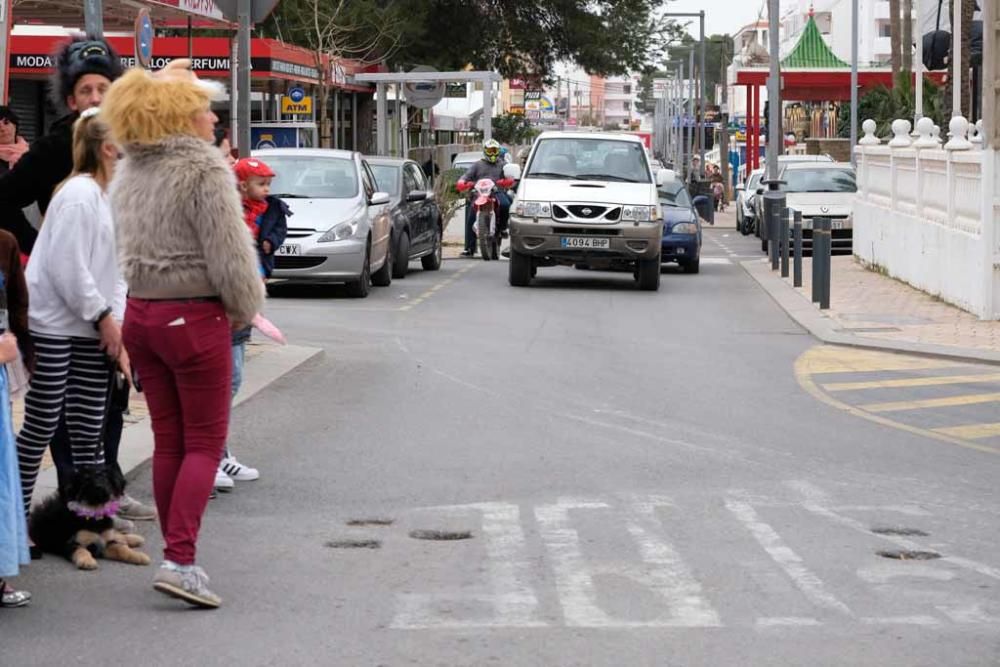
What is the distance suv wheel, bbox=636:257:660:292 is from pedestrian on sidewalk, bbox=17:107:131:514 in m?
15.7

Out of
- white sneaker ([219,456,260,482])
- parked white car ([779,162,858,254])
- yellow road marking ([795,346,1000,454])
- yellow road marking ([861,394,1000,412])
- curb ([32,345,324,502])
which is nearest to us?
curb ([32,345,324,502])

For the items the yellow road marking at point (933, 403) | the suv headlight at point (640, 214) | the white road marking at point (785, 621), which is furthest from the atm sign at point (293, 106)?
the white road marking at point (785, 621)

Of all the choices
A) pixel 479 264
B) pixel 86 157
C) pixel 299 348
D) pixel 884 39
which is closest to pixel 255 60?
pixel 479 264

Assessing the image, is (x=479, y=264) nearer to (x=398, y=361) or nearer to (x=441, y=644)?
(x=398, y=361)

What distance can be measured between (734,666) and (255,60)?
31221 mm

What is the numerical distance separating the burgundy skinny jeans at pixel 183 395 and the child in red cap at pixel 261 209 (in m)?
2.44

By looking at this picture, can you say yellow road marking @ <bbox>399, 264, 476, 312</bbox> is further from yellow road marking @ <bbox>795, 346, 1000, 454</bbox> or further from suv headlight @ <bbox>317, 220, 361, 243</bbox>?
yellow road marking @ <bbox>795, 346, 1000, 454</bbox>

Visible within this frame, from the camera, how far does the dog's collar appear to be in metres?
6.96

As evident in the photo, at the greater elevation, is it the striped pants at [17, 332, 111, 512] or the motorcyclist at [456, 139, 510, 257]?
the motorcyclist at [456, 139, 510, 257]

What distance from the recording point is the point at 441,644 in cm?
582

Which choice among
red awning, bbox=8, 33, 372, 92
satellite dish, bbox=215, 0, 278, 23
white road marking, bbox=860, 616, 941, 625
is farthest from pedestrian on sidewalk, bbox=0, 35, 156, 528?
red awning, bbox=8, 33, 372, 92

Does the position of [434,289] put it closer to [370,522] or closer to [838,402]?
[838,402]

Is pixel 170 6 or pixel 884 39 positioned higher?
pixel 884 39

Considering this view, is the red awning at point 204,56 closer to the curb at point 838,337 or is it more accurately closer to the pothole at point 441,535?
the curb at point 838,337
